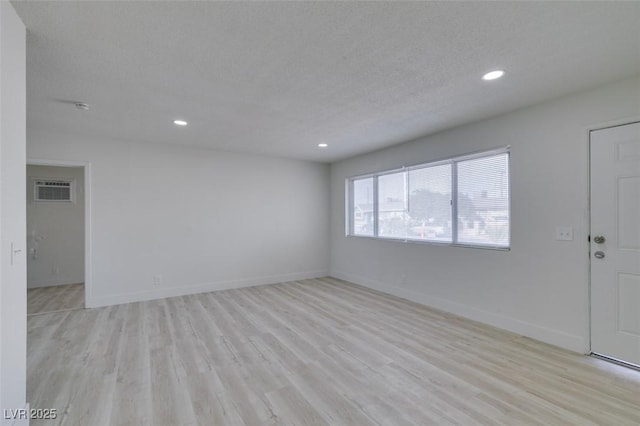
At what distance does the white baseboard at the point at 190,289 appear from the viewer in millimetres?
4324

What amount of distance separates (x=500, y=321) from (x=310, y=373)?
2.42m

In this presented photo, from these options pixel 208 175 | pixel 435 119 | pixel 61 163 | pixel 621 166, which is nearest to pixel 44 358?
pixel 61 163

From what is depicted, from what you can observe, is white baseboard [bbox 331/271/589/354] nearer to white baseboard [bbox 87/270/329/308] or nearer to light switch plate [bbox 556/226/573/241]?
light switch plate [bbox 556/226/573/241]

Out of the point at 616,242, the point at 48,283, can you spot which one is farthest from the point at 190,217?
the point at 616,242

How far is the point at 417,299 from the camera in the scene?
14.3ft

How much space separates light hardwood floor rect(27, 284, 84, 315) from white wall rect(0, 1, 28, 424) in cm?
317

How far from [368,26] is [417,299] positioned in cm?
378

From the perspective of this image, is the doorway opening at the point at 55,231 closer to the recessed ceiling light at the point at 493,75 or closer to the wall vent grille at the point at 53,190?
the wall vent grille at the point at 53,190

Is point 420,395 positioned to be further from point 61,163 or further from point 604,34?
point 61,163

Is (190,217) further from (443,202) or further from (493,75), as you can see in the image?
(493,75)

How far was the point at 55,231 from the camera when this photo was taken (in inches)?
219

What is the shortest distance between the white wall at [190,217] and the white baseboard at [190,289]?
2 cm

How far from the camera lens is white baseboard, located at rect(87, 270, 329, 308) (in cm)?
432

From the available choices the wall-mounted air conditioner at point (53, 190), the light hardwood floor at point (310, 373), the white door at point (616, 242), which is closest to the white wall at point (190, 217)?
the light hardwood floor at point (310, 373)
